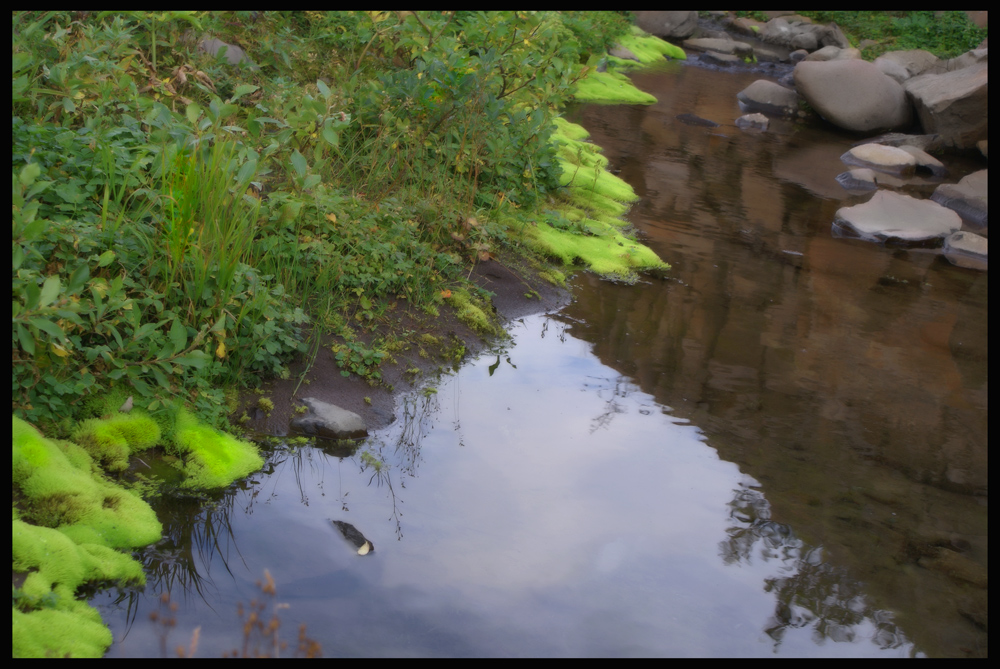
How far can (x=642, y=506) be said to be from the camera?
318cm

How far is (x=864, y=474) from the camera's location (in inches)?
140

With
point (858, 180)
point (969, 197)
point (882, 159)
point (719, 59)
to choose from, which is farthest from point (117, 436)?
point (719, 59)

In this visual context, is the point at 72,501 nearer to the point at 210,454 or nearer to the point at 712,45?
the point at 210,454

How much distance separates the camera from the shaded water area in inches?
98.9

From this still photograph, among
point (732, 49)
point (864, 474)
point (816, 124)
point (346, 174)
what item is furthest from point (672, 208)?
point (732, 49)

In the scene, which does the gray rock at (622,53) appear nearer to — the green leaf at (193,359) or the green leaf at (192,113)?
the green leaf at (192,113)

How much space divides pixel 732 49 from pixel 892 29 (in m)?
5.83

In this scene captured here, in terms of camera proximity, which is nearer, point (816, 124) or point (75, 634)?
point (75, 634)

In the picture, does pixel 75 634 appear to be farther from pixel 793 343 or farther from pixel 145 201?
pixel 793 343

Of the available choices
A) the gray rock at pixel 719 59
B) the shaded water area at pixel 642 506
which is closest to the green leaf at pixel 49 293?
the shaded water area at pixel 642 506

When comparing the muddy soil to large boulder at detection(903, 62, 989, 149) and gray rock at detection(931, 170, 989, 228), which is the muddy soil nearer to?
gray rock at detection(931, 170, 989, 228)

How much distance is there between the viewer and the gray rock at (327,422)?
10.9 ft

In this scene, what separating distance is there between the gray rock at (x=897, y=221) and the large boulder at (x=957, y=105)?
170 inches

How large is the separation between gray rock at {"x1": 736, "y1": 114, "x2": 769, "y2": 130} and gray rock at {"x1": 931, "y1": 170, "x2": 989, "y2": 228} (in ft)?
10.4
